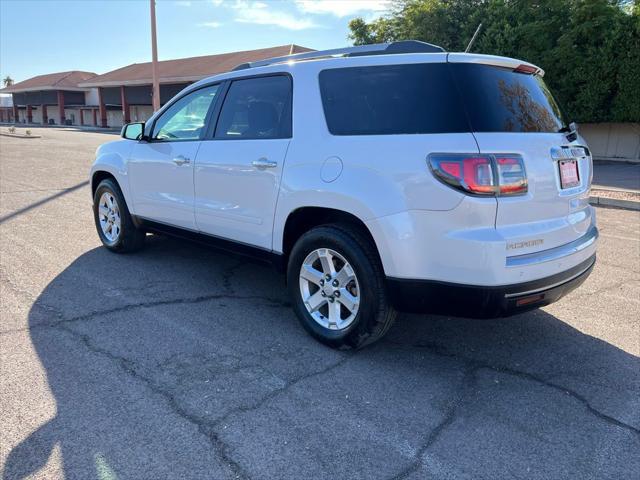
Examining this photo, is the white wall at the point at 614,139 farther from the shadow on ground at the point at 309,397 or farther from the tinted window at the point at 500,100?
the tinted window at the point at 500,100

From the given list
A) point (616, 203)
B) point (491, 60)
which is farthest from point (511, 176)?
point (616, 203)

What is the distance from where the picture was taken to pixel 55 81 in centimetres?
6219

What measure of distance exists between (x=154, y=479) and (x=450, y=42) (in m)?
21.9

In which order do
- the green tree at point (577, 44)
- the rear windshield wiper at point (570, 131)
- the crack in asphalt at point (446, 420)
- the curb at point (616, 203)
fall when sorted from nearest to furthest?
the crack in asphalt at point (446, 420) → the rear windshield wiper at point (570, 131) → the curb at point (616, 203) → the green tree at point (577, 44)

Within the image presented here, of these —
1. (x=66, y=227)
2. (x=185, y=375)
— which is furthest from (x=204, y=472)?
(x=66, y=227)

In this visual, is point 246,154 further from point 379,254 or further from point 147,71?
point 147,71

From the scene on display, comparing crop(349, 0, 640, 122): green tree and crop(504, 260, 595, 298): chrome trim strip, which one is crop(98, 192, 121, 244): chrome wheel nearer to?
crop(504, 260, 595, 298): chrome trim strip

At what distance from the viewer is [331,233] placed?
136 inches

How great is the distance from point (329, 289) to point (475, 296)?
1.04m

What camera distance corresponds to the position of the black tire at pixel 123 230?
18.4 ft

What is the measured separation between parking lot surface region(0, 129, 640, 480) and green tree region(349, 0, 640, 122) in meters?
14.6

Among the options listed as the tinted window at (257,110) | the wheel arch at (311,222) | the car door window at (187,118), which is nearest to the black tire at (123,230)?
the car door window at (187,118)

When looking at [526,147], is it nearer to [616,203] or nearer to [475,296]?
[475,296]

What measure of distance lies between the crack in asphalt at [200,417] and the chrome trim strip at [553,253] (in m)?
1.29
